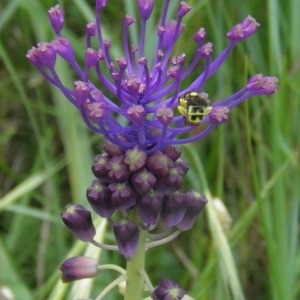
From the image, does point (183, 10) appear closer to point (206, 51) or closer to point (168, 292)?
point (206, 51)

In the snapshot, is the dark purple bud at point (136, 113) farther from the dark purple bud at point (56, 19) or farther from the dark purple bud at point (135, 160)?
the dark purple bud at point (56, 19)

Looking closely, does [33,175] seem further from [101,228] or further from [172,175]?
Result: [172,175]

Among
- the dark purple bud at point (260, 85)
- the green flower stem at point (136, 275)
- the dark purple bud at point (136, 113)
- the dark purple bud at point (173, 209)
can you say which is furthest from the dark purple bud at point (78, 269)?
the dark purple bud at point (260, 85)

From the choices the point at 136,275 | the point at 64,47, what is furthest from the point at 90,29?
the point at 136,275

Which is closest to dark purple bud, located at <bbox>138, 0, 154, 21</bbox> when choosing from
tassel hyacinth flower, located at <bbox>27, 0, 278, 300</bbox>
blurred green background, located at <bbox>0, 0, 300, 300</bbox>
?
tassel hyacinth flower, located at <bbox>27, 0, 278, 300</bbox>

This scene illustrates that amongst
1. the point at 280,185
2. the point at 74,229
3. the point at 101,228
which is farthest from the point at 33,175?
the point at 74,229

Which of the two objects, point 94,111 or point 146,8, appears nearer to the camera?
point 94,111
